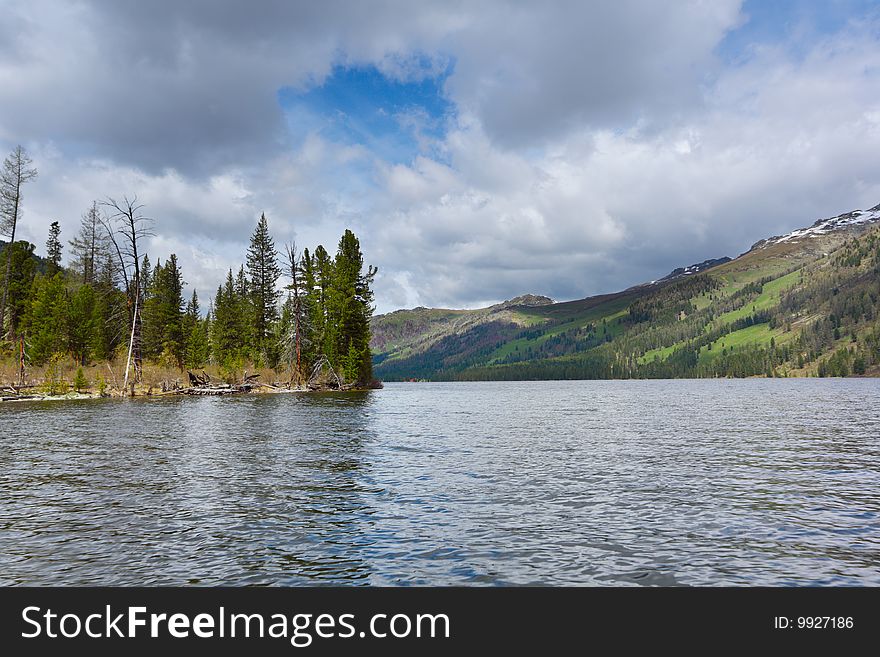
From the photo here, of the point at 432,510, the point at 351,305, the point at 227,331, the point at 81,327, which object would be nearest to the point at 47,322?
the point at 81,327

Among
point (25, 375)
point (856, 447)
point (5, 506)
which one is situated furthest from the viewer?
point (25, 375)

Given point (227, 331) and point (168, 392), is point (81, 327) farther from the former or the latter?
point (227, 331)

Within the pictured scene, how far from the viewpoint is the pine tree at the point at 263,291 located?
3853 inches

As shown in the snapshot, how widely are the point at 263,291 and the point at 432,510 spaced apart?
9351 centimetres

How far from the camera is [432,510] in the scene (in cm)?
1582

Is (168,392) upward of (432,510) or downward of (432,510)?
upward

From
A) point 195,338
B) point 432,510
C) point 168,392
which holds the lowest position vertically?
point 432,510

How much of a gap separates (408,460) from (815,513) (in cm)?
1517

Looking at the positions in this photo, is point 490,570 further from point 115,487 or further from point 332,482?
point 115,487

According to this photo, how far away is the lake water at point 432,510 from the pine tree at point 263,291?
216ft

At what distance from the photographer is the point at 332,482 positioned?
19.9m

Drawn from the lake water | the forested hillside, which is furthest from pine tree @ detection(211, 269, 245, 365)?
the lake water

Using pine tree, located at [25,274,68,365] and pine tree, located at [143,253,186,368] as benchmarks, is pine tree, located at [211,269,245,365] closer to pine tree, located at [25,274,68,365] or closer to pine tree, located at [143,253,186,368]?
pine tree, located at [143,253,186,368]
